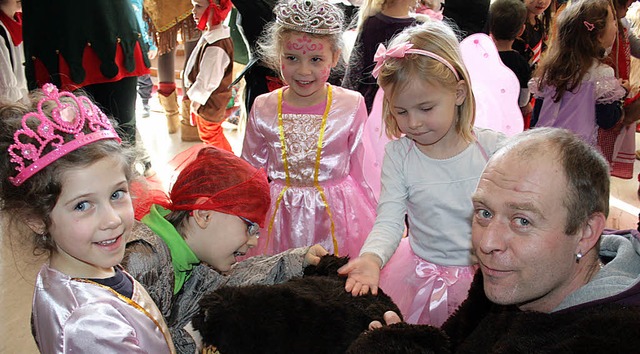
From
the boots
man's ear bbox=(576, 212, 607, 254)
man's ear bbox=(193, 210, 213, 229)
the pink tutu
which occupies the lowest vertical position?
the boots

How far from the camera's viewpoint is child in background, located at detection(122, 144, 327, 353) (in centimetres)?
173

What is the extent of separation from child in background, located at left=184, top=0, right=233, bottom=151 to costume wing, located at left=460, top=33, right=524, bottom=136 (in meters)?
2.05

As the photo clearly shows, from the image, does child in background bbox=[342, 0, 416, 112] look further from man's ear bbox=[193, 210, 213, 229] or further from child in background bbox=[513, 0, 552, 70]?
man's ear bbox=[193, 210, 213, 229]

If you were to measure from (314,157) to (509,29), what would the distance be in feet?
6.25

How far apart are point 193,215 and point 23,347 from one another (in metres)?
1.36

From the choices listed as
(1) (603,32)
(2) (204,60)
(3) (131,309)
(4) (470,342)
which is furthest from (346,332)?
(2) (204,60)

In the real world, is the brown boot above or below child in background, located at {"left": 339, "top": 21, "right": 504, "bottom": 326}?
below

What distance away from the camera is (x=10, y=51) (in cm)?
361

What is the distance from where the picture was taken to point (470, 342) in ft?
4.43

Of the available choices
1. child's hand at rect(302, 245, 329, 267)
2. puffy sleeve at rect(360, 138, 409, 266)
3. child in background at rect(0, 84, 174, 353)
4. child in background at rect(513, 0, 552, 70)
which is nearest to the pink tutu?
puffy sleeve at rect(360, 138, 409, 266)

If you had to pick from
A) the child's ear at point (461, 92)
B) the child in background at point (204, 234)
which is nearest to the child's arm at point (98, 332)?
the child in background at point (204, 234)

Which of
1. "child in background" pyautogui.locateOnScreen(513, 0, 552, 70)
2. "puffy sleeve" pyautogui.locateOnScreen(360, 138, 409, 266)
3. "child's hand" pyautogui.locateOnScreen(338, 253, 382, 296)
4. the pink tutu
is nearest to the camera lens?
"child's hand" pyautogui.locateOnScreen(338, 253, 382, 296)

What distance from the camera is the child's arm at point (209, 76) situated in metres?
4.06

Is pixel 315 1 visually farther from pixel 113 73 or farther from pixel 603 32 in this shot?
pixel 603 32
